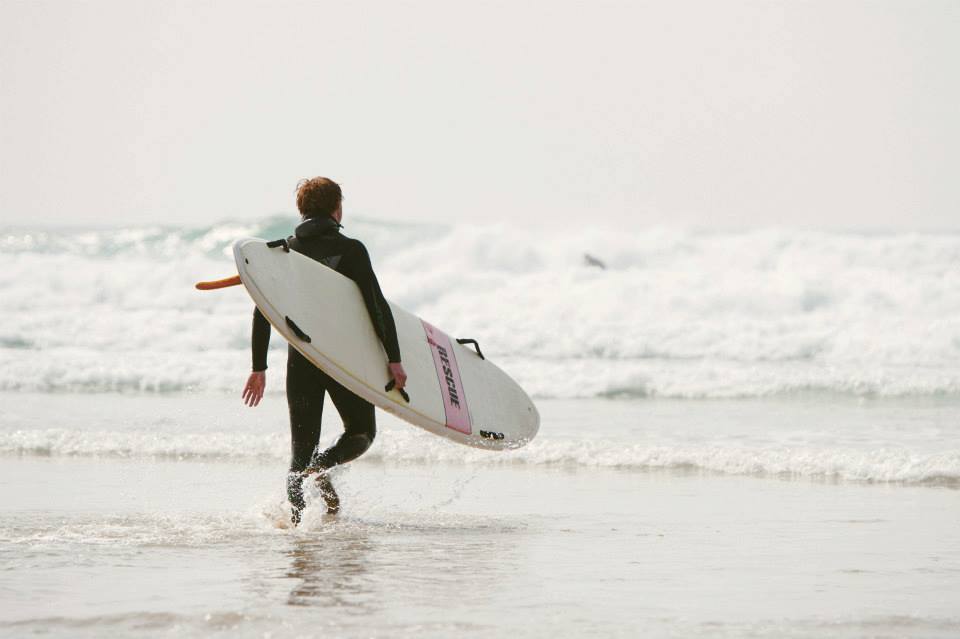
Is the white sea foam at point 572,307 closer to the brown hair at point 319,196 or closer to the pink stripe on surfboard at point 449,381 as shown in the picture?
the pink stripe on surfboard at point 449,381

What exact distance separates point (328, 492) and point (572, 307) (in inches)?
542

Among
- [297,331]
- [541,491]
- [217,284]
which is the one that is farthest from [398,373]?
[541,491]

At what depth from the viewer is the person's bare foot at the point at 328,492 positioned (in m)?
5.13

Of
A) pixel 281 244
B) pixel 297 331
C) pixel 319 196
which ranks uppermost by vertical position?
pixel 319 196

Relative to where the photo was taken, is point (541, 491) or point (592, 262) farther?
point (592, 262)

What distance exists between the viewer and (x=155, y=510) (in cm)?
574

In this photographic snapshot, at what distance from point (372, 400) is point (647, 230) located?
63.2 ft

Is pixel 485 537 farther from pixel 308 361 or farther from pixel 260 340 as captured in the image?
pixel 260 340

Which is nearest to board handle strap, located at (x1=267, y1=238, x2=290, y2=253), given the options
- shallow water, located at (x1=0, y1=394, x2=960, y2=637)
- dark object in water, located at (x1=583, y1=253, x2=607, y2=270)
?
shallow water, located at (x1=0, y1=394, x2=960, y2=637)

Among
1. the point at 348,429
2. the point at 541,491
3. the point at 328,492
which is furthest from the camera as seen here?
the point at 541,491

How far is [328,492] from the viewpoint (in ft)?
17.1

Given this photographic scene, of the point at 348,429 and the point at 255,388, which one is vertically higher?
the point at 255,388

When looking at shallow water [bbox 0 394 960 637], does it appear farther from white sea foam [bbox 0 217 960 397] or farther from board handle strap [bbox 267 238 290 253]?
white sea foam [bbox 0 217 960 397]

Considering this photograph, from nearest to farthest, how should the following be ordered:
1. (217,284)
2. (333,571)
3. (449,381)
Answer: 1. (333,571)
2. (217,284)
3. (449,381)
